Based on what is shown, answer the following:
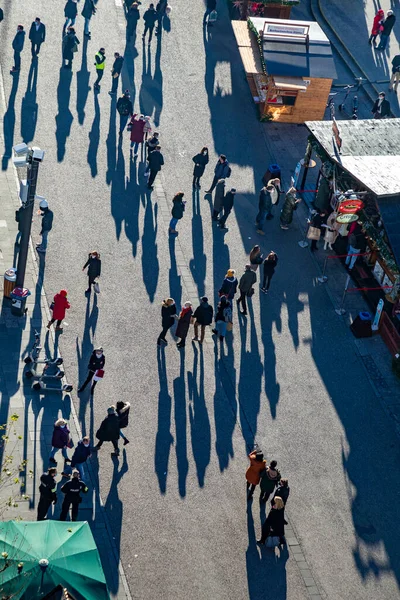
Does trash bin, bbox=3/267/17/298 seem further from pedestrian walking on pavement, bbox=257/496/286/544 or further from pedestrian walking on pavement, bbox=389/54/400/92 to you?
pedestrian walking on pavement, bbox=389/54/400/92

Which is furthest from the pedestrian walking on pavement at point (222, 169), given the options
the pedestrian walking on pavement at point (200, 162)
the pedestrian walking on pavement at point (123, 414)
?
the pedestrian walking on pavement at point (123, 414)

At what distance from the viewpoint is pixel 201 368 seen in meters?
22.4

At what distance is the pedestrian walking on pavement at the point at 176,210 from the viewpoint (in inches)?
1003

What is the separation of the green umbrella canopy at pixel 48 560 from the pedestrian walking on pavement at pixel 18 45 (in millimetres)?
18886

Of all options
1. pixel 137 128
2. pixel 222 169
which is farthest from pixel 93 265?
pixel 137 128

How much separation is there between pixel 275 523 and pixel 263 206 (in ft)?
33.7

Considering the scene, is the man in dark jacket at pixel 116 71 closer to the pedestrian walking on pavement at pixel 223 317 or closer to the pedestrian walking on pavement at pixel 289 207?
the pedestrian walking on pavement at pixel 289 207

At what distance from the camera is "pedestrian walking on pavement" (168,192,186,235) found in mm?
25469

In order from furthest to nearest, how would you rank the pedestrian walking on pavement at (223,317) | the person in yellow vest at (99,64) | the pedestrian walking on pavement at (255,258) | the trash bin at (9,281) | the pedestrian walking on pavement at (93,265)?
the person in yellow vest at (99,64), the pedestrian walking on pavement at (255,258), the pedestrian walking on pavement at (93,265), the pedestrian walking on pavement at (223,317), the trash bin at (9,281)

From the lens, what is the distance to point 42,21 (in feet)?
112

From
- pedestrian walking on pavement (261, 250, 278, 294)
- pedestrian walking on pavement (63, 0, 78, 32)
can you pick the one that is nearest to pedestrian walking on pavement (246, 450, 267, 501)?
pedestrian walking on pavement (261, 250, 278, 294)

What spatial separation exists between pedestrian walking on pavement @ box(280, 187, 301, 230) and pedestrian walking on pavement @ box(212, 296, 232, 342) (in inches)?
186

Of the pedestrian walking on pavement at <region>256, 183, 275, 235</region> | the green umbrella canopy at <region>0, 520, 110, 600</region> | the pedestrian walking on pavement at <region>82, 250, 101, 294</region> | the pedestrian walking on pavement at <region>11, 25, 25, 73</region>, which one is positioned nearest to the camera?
the green umbrella canopy at <region>0, 520, 110, 600</region>

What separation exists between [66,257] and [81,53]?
35.6ft
